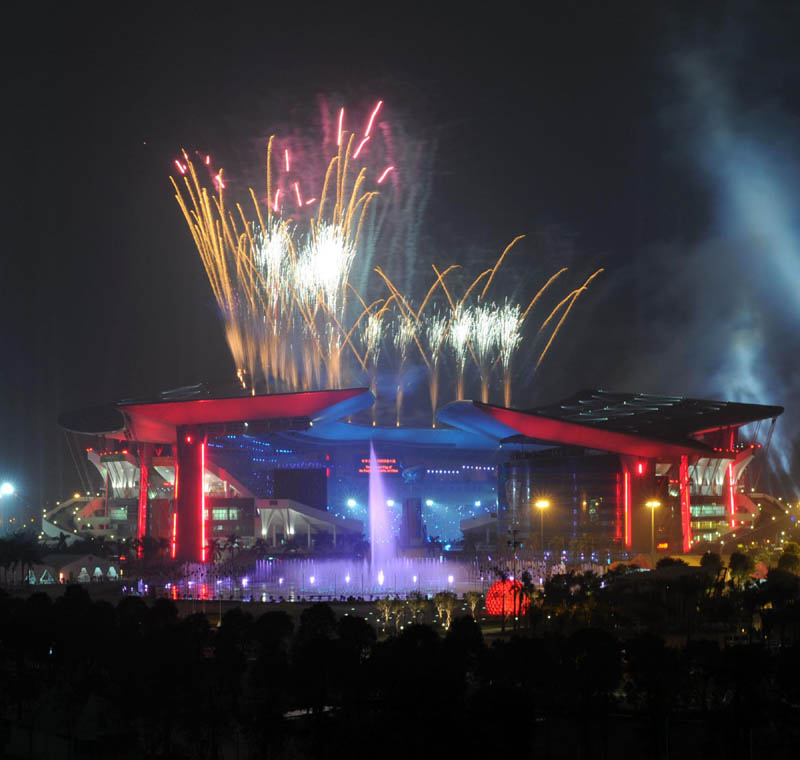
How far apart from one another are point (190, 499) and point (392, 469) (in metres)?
38.8

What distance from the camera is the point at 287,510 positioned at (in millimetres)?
86500

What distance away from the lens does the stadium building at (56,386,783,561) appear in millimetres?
69062

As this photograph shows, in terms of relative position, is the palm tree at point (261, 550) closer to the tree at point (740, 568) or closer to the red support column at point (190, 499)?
the red support column at point (190, 499)

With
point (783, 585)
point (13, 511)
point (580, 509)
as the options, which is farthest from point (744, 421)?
point (13, 511)

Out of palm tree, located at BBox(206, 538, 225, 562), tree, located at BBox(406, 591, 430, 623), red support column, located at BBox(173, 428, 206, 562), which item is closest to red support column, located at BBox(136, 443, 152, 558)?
palm tree, located at BBox(206, 538, 225, 562)

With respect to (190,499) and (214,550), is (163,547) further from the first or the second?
(214,550)

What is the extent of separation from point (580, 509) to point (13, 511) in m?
64.6

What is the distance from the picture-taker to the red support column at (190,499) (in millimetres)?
68250

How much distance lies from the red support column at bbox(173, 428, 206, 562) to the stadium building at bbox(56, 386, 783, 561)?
3.8 inches

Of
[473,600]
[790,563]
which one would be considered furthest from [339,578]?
[790,563]

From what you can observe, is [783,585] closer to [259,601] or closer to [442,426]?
[259,601]

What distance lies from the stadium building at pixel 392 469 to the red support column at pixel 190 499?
97mm

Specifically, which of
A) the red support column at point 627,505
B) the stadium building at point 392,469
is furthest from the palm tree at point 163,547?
the red support column at point 627,505

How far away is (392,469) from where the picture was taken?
344 feet
